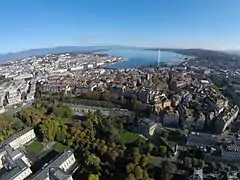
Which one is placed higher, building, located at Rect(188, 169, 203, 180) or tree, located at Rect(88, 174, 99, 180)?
building, located at Rect(188, 169, 203, 180)

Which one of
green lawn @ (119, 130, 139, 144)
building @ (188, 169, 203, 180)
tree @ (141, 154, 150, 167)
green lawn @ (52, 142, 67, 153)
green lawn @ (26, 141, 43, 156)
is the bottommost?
green lawn @ (26, 141, 43, 156)

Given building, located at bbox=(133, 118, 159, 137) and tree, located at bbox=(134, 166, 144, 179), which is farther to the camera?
building, located at bbox=(133, 118, 159, 137)

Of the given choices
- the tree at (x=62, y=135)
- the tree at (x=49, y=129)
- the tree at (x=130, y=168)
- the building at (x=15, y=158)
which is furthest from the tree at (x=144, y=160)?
the tree at (x=49, y=129)

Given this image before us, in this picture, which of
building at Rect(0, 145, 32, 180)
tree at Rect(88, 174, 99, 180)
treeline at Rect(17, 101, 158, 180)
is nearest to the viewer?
tree at Rect(88, 174, 99, 180)

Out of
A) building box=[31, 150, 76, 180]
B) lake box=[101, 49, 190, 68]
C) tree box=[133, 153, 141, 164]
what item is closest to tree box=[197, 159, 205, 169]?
tree box=[133, 153, 141, 164]

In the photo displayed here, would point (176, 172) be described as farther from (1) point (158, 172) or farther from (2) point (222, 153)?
(2) point (222, 153)

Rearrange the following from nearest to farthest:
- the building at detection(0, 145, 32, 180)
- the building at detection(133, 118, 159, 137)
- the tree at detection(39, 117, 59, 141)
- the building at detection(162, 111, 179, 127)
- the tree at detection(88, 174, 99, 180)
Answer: the tree at detection(88, 174, 99, 180) < the building at detection(0, 145, 32, 180) < the tree at detection(39, 117, 59, 141) < the building at detection(133, 118, 159, 137) < the building at detection(162, 111, 179, 127)

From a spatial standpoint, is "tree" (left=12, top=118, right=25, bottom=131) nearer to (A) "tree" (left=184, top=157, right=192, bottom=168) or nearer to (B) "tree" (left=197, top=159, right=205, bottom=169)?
(A) "tree" (left=184, top=157, right=192, bottom=168)
